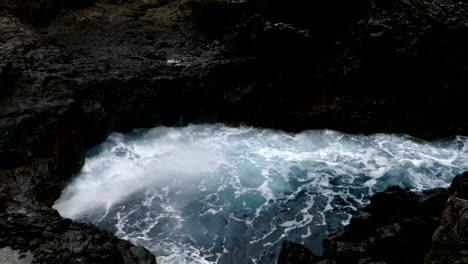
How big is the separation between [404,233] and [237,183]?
4.94 m

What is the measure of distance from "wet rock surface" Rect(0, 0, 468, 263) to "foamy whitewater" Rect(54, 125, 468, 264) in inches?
26.9

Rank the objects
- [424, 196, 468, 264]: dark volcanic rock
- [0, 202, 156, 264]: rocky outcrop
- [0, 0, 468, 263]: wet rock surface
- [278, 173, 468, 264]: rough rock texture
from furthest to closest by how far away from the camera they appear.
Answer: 1. [0, 0, 468, 263]: wet rock surface
2. [0, 202, 156, 264]: rocky outcrop
3. [278, 173, 468, 264]: rough rock texture
4. [424, 196, 468, 264]: dark volcanic rock

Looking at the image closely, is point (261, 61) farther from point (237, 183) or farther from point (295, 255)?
point (295, 255)

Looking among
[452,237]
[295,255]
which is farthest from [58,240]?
[452,237]

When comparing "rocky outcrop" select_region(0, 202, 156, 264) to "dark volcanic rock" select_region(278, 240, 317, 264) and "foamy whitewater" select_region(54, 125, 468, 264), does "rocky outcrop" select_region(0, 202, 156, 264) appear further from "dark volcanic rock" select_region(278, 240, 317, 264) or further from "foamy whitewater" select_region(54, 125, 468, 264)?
"dark volcanic rock" select_region(278, 240, 317, 264)

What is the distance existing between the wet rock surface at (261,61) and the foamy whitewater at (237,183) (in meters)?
0.68

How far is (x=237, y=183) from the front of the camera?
11867 millimetres

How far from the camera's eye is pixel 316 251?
959 centimetres

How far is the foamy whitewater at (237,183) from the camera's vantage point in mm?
9805

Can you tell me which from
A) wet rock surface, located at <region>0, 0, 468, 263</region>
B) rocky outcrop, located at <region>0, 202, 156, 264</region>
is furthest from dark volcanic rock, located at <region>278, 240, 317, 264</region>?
wet rock surface, located at <region>0, 0, 468, 263</region>

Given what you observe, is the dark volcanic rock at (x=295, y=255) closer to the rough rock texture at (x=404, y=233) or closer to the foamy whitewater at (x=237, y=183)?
the rough rock texture at (x=404, y=233)

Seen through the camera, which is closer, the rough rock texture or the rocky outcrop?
the rough rock texture

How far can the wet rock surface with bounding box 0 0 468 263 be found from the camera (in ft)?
43.8

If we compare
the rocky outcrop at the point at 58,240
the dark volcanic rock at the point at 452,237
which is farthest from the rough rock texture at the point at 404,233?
the rocky outcrop at the point at 58,240
